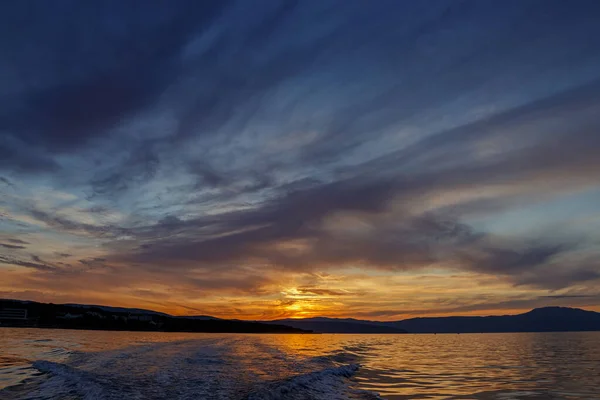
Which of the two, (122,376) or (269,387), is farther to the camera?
(122,376)

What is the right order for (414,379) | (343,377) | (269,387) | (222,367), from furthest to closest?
(222,367) → (343,377) → (414,379) → (269,387)

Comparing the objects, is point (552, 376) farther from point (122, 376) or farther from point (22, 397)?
point (22, 397)

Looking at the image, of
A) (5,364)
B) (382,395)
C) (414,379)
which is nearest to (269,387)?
(382,395)

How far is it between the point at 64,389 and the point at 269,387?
39.7ft

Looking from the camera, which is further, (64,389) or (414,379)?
(414,379)

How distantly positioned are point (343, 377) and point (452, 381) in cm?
877

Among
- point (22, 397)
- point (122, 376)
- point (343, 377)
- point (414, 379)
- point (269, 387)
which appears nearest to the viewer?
point (22, 397)

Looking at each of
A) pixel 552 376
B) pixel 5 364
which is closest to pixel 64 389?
pixel 5 364

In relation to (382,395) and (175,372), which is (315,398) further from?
(175,372)

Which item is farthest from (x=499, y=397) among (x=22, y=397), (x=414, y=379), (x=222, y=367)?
(x=22, y=397)

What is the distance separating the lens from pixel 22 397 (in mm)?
21188

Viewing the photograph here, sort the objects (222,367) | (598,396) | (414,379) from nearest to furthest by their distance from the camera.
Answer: (598,396) < (414,379) < (222,367)

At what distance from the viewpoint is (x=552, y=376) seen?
33250mm

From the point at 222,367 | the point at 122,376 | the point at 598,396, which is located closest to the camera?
the point at 598,396
